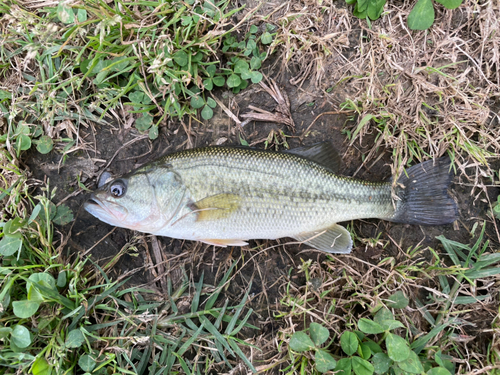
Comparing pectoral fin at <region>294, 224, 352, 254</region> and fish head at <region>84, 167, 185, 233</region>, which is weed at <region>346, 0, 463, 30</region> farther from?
fish head at <region>84, 167, 185, 233</region>

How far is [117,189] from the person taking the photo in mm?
2969

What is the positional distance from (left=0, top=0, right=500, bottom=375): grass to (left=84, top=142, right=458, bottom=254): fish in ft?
1.07

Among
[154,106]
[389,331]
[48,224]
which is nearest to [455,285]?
[389,331]

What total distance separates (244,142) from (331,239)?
4.36ft

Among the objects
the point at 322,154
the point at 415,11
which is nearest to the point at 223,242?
the point at 322,154

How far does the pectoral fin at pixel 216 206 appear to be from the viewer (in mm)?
2934

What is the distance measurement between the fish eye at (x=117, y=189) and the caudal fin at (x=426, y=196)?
2637mm

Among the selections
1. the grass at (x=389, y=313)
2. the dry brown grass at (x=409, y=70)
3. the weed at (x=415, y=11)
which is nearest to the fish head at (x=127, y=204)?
the grass at (x=389, y=313)

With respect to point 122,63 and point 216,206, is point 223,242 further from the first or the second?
point 122,63

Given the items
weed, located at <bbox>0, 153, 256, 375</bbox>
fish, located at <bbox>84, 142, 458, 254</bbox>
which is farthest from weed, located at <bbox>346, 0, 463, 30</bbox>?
weed, located at <bbox>0, 153, 256, 375</bbox>

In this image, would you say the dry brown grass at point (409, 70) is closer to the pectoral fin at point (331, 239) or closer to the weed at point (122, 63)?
the weed at point (122, 63)

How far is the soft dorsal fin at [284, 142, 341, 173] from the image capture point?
3145mm

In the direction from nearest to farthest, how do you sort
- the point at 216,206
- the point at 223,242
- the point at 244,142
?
1. the point at 216,206
2. the point at 223,242
3. the point at 244,142

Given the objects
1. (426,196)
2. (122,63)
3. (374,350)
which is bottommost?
(374,350)
